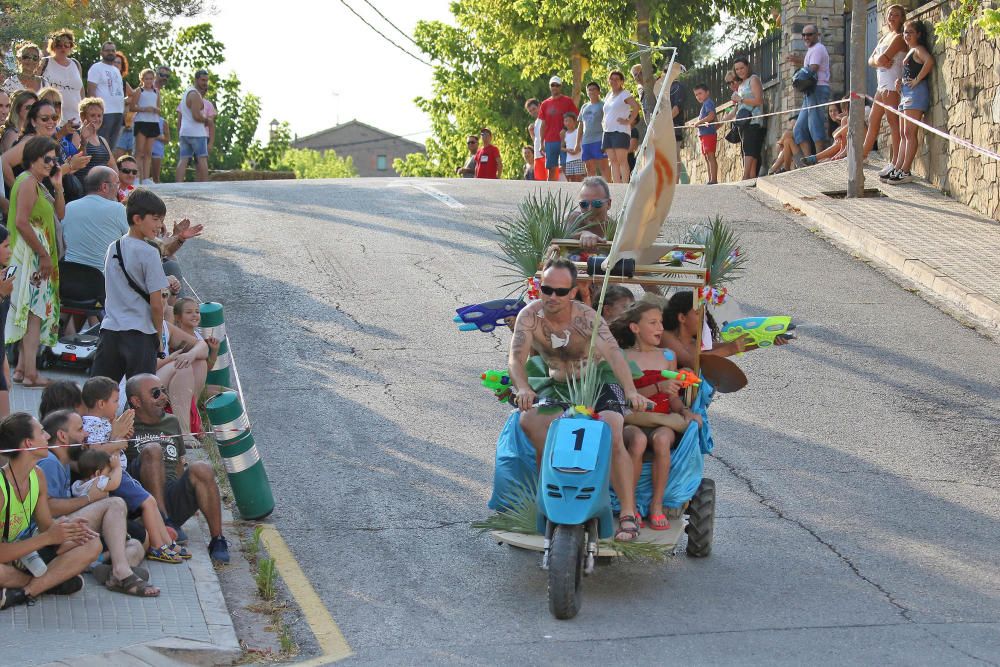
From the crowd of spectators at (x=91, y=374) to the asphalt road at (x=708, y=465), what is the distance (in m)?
0.90

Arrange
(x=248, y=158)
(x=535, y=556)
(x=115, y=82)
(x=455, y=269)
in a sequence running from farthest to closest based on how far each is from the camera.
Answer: (x=248, y=158)
(x=115, y=82)
(x=455, y=269)
(x=535, y=556)

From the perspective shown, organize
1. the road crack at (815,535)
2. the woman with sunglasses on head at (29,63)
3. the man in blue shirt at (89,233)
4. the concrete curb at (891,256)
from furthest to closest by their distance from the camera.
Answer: the concrete curb at (891,256) < the woman with sunglasses on head at (29,63) < the man in blue shirt at (89,233) < the road crack at (815,535)

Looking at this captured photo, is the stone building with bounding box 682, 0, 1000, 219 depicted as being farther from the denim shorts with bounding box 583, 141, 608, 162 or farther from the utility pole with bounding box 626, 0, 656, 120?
the utility pole with bounding box 626, 0, 656, 120

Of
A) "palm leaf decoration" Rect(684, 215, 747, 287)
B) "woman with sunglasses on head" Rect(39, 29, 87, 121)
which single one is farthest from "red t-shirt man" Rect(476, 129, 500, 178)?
"palm leaf decoration" Rect(684, 215, 747, 287)

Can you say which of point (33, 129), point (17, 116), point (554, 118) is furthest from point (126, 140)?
point (33, 129)

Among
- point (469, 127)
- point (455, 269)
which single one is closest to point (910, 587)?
point (455, 269)

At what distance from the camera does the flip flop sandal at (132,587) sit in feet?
22.6

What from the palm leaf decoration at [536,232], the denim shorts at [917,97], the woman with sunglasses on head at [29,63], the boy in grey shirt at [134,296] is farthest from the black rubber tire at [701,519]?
the denim shorts at [917,97]

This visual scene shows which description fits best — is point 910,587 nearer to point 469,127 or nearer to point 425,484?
point 425,484

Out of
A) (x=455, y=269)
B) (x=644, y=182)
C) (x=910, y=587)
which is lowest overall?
(x=910, y=587)

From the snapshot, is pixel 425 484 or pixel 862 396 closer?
pixel 425 484

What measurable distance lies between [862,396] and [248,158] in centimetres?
3347

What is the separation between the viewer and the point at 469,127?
4853 centimetres

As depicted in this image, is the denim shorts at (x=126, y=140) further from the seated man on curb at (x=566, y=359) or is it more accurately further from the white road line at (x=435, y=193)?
the seated man on curb at (x=566, y=359)
